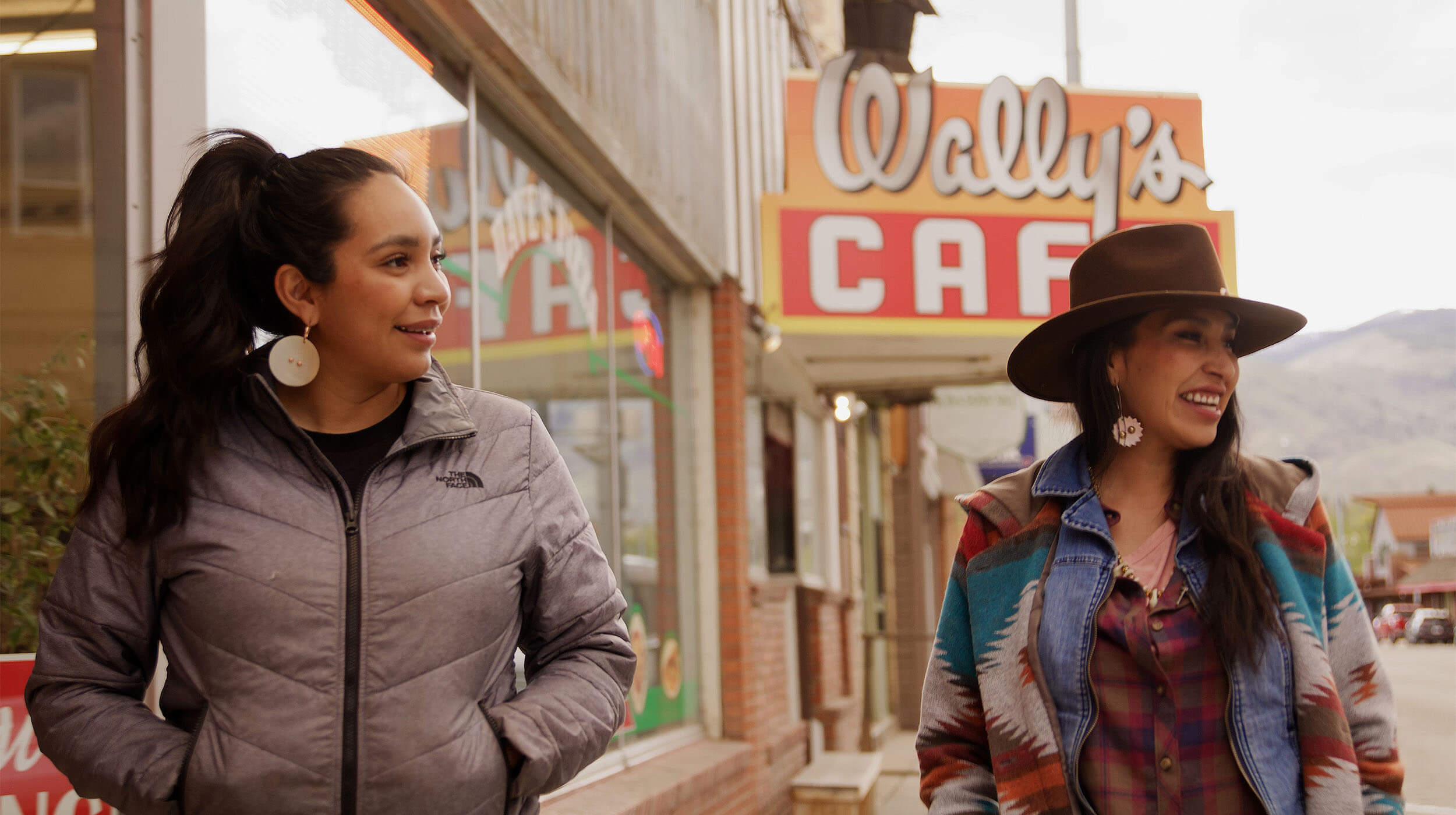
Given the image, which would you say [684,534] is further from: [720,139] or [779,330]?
[720,139]

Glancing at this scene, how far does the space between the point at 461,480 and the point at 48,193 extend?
47.9 inches

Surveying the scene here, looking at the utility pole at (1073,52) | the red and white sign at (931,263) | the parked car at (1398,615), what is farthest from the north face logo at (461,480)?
the utility pole at (1073,52)

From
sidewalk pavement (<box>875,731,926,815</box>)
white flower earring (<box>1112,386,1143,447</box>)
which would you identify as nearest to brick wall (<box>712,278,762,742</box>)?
sidewalk pavement (<box>875,731,926,815</box>)

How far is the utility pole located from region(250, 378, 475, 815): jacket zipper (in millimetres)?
12695

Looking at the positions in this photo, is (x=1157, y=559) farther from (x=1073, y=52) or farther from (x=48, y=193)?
(x=1073, y=52)

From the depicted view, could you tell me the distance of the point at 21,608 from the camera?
2557 millimetres

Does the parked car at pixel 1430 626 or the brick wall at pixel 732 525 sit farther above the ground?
the brick wall at pixel 732 525

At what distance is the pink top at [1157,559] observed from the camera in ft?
8.15

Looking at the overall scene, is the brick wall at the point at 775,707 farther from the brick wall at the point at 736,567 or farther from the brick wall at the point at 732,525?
the brick wall at the point at 732,525

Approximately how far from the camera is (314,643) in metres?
1.90

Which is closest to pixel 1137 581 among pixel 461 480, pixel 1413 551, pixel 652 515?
pixel 461 480

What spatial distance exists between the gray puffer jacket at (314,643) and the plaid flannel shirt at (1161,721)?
0.87m

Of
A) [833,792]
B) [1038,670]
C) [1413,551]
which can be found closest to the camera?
[1038,670]

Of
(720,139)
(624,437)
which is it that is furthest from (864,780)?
(720,139)
